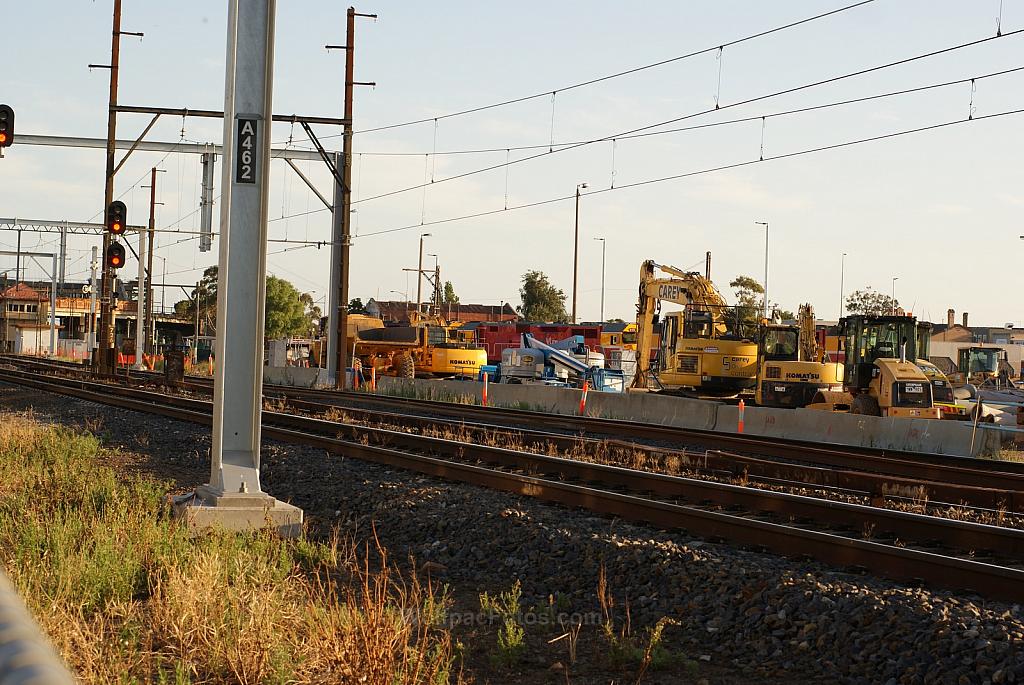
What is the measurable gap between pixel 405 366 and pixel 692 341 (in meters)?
16.0

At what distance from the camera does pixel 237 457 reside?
36.4 feet

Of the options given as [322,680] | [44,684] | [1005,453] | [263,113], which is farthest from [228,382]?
[1005,453]

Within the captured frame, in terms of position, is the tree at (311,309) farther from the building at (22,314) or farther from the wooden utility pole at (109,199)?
the wooden utility pole at (109,199)

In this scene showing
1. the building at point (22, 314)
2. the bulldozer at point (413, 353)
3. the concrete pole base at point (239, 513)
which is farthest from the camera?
the building at point (22, 314)

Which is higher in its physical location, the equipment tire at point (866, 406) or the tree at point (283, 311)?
the tree at point (283, 311)

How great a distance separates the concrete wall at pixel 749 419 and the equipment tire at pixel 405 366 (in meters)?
8.09

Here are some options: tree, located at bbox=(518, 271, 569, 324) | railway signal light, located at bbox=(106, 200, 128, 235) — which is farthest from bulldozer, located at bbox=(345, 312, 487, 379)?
tree, located at bbox=(518, 271, 569, 324)

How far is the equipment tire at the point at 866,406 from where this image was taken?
25.6 meters

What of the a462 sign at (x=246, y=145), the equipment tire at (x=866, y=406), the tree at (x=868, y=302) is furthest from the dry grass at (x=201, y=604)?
the tree at (x=868, y=302)

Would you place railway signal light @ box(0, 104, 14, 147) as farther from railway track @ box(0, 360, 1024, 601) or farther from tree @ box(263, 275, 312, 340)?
tree @ box(263, 275, 312, 340)

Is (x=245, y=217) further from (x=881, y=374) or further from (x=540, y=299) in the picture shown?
(x=540, y=299)

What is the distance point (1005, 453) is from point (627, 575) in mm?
14210

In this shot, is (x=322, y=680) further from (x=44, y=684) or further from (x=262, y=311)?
(x=262, y=311)

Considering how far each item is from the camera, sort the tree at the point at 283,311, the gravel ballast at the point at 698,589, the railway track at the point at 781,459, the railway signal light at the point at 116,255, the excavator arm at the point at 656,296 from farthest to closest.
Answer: the tree at the point at 283,311 < the railway signal light at the point at 116,255 < the excavator arm at the point at 656,296 < the railway track at the point at 781,459 < the gravel ballast at the point at 698,589
